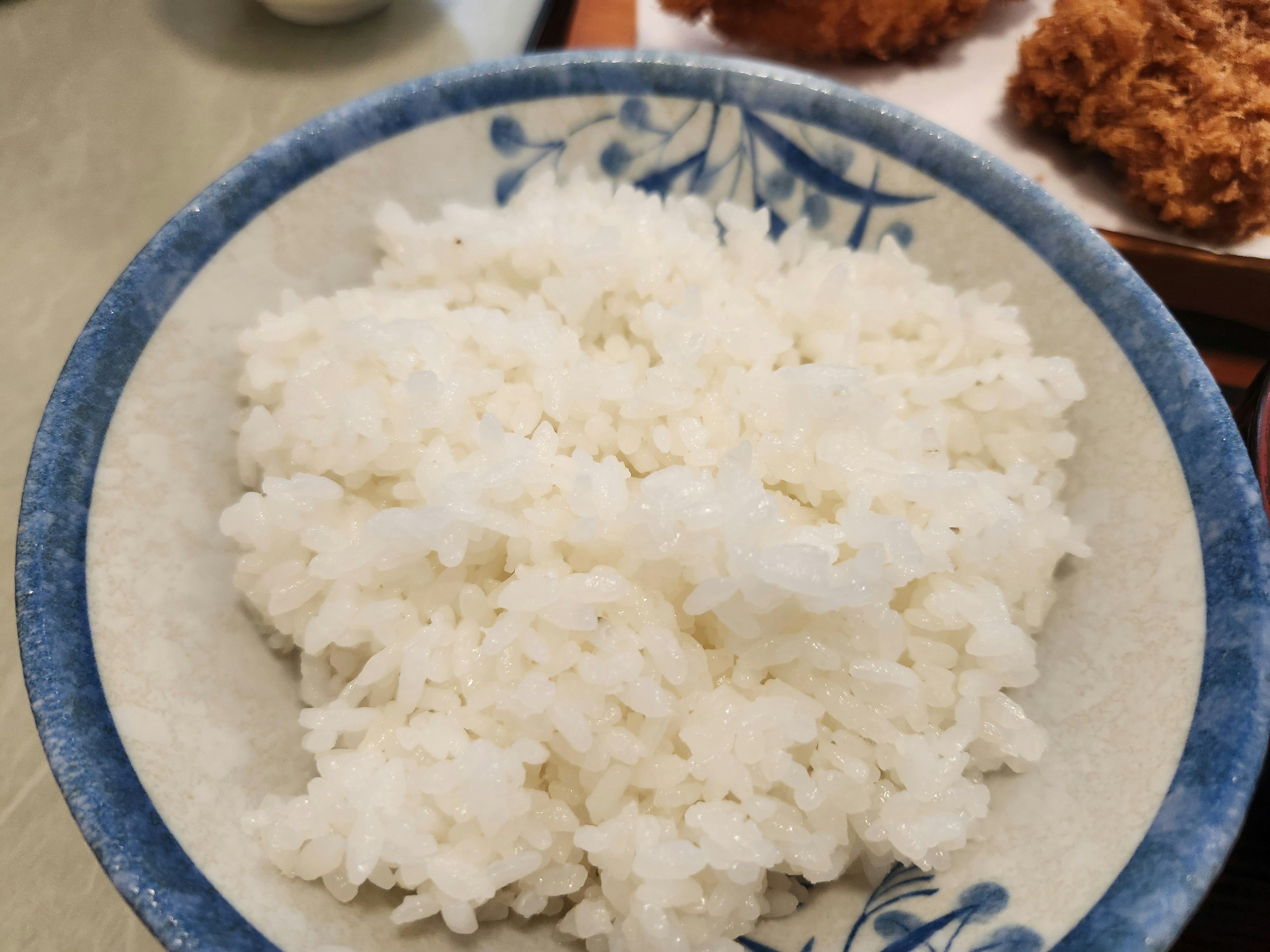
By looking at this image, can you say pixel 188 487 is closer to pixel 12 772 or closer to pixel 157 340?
pixel 157 340

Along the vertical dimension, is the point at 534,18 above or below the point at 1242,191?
below

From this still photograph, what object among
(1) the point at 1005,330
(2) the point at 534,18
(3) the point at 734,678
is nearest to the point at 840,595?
(3) the point at 734,678

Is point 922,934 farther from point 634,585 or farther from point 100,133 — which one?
point 100,133

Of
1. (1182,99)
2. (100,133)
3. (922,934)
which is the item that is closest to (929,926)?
(922,934)

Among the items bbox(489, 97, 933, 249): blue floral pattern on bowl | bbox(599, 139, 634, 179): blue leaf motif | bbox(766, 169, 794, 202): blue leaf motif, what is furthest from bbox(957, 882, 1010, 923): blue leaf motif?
bbox(599, 139, 634, 179): blue leaf motif

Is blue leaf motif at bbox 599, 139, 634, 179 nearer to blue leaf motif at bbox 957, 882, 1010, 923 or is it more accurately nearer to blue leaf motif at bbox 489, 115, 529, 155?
blue leaf motif at bbox 489, 115, 529, 155

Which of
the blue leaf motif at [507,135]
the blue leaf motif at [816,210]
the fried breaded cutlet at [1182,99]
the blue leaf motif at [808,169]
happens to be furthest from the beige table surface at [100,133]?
the fried breaded cutlet at [1182,99]

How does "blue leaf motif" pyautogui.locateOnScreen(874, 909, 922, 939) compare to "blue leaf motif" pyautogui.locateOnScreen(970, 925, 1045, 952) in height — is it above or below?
below
